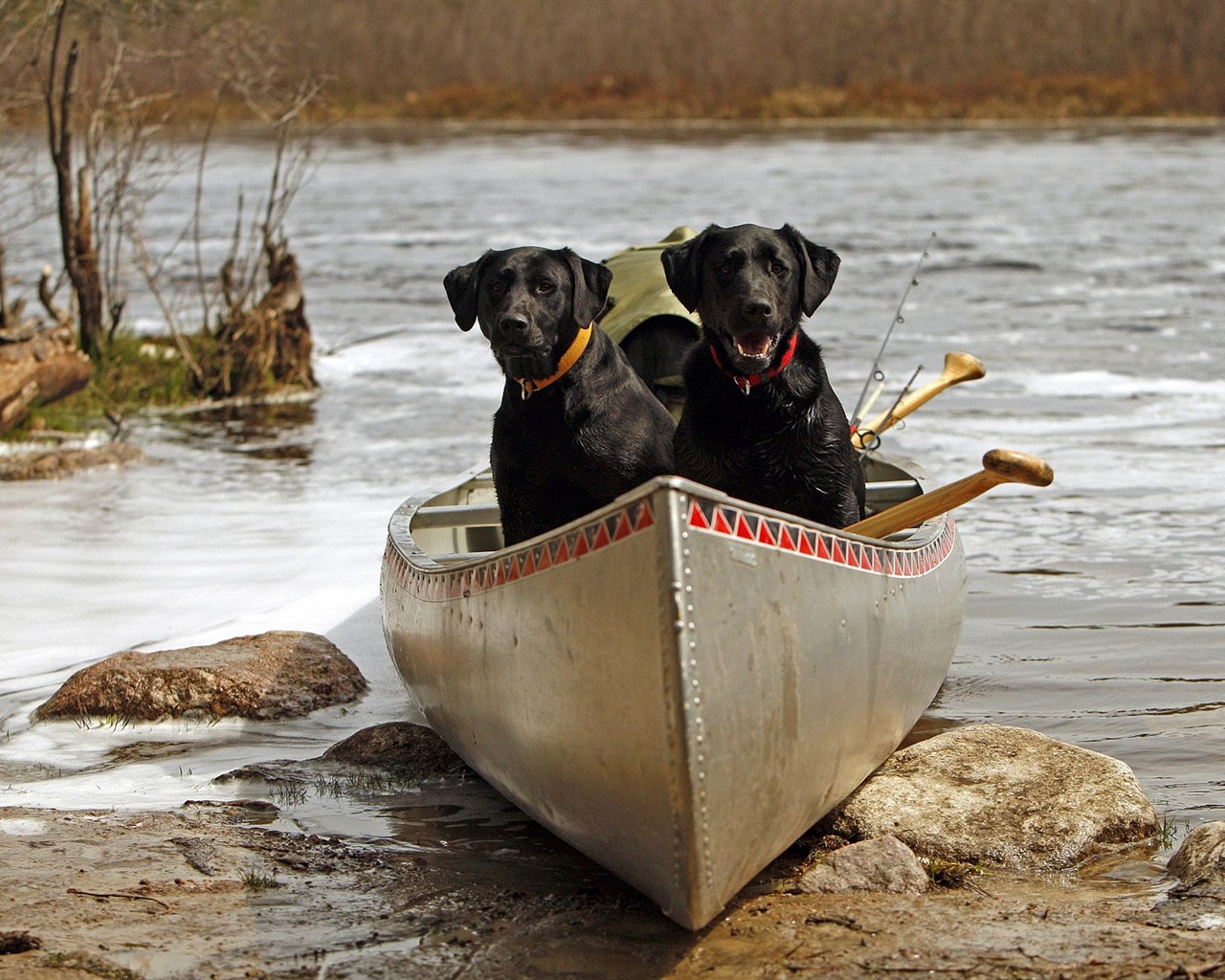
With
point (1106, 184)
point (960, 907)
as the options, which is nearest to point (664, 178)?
point (1106, 184)

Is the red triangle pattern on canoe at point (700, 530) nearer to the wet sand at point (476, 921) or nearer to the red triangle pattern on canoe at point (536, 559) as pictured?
the red triangle pattern on canoe at point (536, 559)

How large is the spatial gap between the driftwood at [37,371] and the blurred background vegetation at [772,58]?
33.1 metres

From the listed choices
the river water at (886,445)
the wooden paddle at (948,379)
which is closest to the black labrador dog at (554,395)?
the river water at (886,445)

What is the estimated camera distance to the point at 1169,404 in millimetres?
13156

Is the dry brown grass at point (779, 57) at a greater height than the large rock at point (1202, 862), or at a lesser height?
greater

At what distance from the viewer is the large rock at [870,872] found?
474 cm

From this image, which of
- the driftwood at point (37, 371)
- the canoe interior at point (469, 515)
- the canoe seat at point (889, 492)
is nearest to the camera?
the canoe interior at point (469, 515)

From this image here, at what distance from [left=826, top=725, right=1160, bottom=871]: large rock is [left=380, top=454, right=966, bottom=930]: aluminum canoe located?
6.2 inches

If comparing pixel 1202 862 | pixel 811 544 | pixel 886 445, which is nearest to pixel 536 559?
pixel 811 544

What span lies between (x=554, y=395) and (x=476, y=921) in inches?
70.1

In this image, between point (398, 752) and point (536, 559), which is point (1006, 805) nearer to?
point (536, 559)

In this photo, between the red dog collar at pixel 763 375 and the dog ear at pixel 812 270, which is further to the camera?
the dog ear at pixel 812 270

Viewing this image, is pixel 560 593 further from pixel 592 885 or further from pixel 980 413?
pixel 980 413

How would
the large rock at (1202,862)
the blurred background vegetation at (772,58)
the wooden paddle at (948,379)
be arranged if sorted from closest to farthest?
1. the large rock at (1202,862)
2. the wooden paddle at (948,379)
3. the blurred background vegetation at (772,58)
